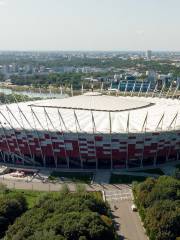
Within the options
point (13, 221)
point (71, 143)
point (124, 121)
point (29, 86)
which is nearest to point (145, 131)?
point (124, 121)

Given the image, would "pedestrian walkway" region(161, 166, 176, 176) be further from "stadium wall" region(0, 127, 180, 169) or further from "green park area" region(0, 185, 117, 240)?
"green park area" region(0, 185, 117, 240)

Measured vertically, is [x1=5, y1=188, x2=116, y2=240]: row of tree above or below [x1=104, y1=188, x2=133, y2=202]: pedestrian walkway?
above

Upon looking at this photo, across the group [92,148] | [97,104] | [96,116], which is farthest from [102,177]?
[97,104]

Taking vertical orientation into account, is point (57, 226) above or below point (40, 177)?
above

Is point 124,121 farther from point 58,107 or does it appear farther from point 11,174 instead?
point 11,174

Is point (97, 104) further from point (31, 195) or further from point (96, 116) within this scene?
point (31, 195)

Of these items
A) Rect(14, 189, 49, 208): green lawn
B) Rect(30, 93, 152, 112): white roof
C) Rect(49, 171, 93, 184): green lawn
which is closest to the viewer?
Rect(14, 189, 49, 208): green lawn

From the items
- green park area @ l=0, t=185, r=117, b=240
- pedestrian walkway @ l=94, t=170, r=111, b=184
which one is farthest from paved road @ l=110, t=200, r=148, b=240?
pedestrian walkway @ l=94, t=170, r=111, b=184
